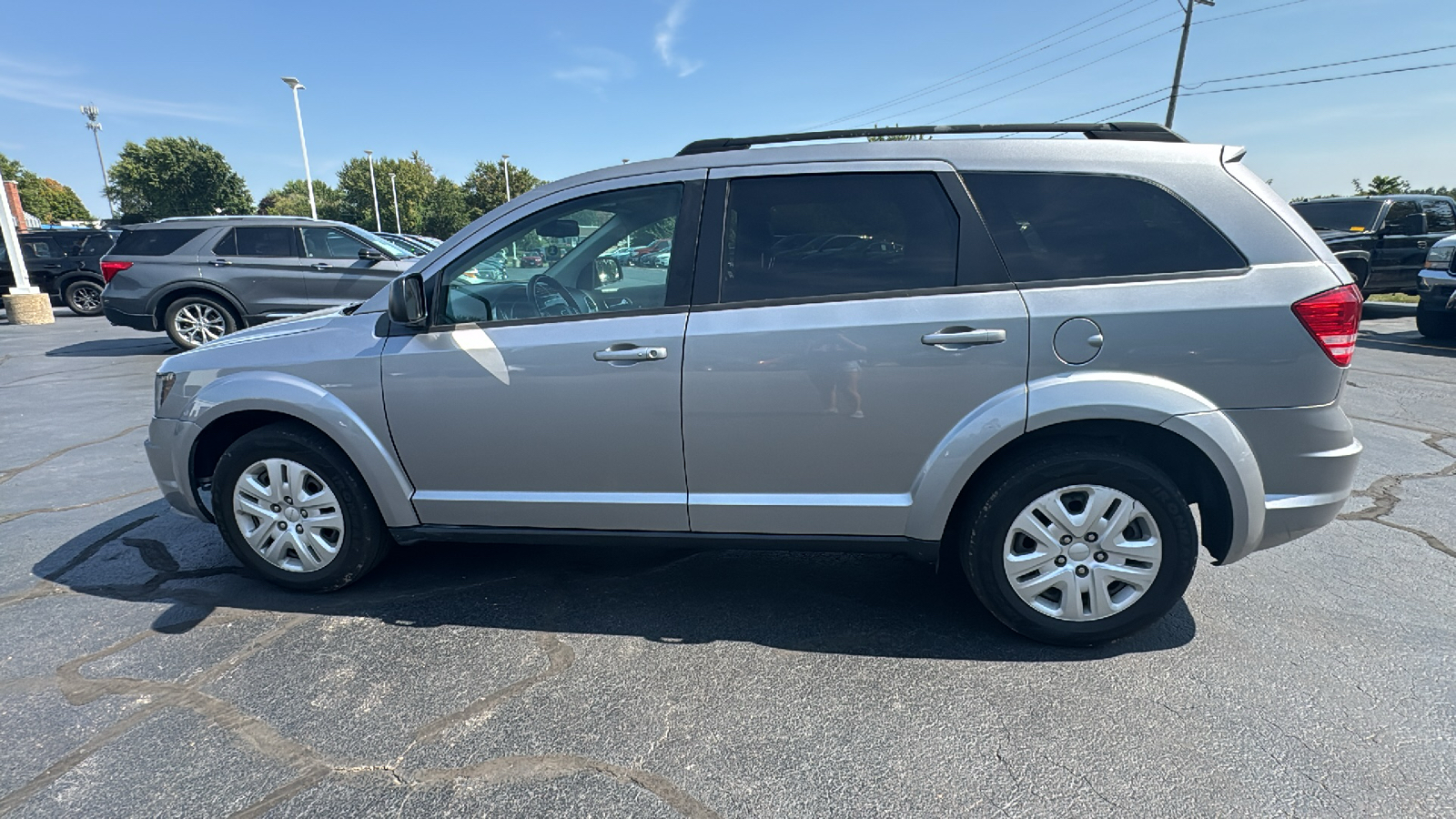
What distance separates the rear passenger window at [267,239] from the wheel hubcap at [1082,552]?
10.2 metres

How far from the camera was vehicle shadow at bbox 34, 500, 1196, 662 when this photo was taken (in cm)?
291

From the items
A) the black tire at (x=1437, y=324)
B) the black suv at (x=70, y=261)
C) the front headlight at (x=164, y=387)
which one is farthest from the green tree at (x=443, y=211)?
the front headlight at (x=164, y=387)

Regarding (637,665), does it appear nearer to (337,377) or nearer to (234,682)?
(234,682)

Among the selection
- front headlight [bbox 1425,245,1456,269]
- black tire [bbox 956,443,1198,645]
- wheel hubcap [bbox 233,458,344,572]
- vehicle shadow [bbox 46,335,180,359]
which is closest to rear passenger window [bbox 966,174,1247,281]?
black tire [bbox 956,443,1198,645]

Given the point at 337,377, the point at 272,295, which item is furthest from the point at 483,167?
the point at 337,377

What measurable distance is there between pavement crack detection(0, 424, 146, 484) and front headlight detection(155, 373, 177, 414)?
2870mm

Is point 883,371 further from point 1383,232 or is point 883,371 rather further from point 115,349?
point 1383,232

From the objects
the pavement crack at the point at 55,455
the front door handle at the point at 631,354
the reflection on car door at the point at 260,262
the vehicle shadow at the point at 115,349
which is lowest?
the pavement crack at the point at 55,455

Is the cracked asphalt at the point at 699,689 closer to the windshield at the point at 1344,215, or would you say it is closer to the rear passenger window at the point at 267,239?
the rear passenger window at the point at 267,239

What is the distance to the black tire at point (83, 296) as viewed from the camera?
16.0 m

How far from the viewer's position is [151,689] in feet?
8.63

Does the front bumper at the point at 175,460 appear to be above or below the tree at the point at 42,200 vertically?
below

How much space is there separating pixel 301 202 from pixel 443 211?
94.5 ft

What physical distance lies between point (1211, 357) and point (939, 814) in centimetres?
175
